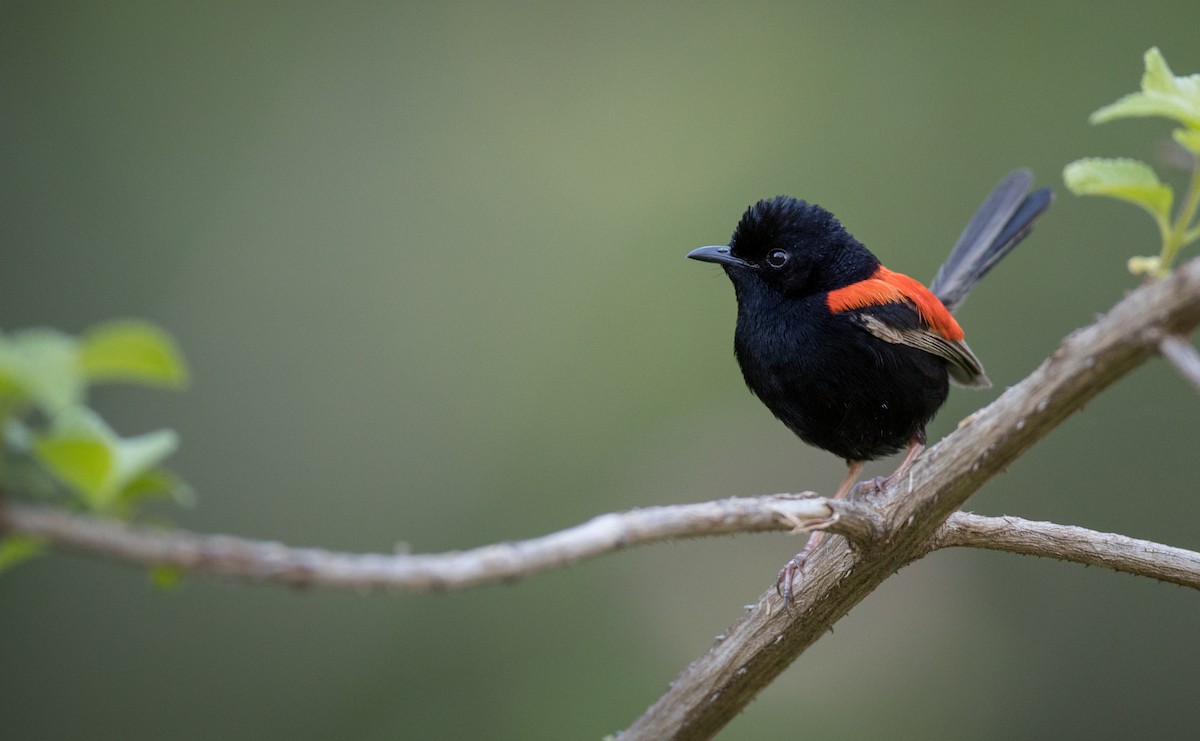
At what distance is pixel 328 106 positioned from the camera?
736 cm

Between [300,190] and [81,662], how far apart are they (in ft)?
10.6

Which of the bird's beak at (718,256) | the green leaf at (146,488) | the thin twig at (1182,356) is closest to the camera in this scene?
the green leaf at (146,488)

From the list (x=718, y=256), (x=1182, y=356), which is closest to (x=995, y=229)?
(x=718, y=256)

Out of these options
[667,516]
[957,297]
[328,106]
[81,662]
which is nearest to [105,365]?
[667,516]

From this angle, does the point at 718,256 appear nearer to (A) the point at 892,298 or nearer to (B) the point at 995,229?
(A) the point at 892,298

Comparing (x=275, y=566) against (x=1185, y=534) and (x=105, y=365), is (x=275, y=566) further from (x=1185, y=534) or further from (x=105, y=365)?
(x=1185, y=534)

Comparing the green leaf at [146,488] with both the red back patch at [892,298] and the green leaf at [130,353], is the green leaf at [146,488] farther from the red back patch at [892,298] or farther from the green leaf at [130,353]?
the red back patch at [892,298]

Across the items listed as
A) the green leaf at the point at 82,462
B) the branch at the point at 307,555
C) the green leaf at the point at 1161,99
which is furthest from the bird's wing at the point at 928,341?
the green leaf at the point at 82,462

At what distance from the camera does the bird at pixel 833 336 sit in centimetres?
329

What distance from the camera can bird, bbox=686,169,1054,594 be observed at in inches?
129

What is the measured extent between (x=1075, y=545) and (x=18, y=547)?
1.98 metres

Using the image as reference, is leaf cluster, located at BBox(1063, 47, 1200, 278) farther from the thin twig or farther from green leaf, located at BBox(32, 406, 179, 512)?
green leaf, located at BBox(32, 406, 179, 512)

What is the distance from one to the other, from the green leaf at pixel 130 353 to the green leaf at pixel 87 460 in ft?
0.26

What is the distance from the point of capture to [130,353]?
101 centimetres
